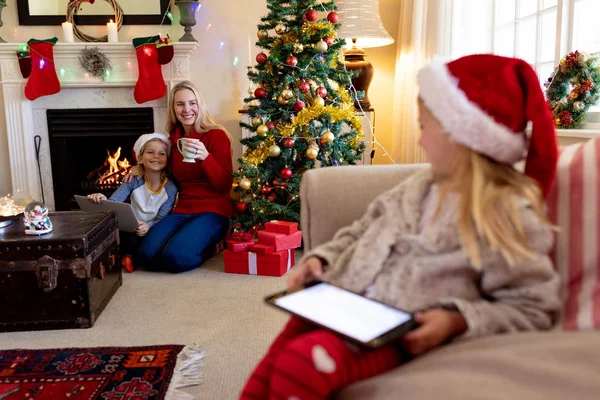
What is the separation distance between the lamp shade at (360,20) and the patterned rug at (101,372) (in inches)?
91.1

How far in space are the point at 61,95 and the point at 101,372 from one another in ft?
9.18

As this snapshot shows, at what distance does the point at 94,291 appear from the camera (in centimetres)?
209

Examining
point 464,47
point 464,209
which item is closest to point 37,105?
point 464,47

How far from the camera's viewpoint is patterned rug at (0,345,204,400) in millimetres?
1572

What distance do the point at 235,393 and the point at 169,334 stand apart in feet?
1.70

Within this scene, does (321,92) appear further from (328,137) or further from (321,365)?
(321,365)

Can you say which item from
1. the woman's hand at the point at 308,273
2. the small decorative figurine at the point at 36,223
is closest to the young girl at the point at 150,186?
the small decorative figurine at the point at 36,223

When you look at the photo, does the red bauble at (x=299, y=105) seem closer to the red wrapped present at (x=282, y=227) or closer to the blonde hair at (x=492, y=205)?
the red wrapped present at (x=282, y=227)

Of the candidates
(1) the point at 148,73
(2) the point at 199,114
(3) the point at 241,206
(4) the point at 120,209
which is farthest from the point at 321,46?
(1) the point at 148,73

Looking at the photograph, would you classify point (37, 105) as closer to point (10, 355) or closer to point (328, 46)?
point (328, 46)

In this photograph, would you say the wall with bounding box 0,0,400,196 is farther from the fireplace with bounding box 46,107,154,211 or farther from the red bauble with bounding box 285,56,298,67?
the red bauble with bounding box 285,56,298,67

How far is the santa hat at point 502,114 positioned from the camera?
3.28 feet

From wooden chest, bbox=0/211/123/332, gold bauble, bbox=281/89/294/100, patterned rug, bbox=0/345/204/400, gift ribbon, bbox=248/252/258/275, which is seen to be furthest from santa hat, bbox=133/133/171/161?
patterned rug, bbox=0/345/204/400

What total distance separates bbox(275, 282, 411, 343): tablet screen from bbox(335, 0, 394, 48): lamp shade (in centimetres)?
263
